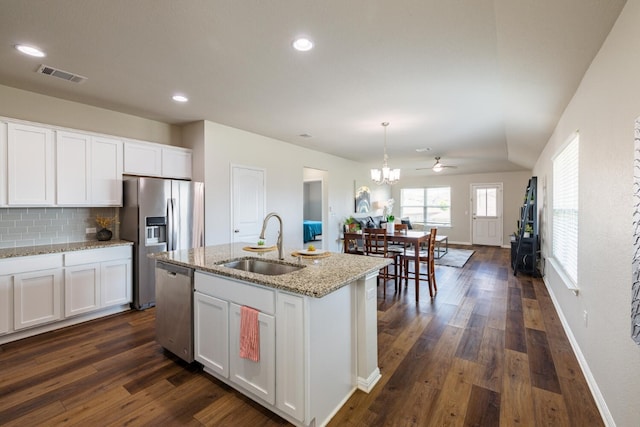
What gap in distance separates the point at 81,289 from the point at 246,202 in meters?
2.36

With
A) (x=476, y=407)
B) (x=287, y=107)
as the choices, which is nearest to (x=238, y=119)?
(x=287, y=107)

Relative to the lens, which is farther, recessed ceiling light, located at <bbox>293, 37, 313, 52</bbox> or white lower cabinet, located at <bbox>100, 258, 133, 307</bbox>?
white lower cabinet, located at <bbox>100, 258, 133, 307</bbox>

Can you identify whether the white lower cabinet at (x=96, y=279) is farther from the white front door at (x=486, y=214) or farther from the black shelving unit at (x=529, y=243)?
the white front door at (x=486, y=214)

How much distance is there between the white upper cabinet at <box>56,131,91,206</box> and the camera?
3.26 m

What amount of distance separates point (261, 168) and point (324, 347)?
3.81 m

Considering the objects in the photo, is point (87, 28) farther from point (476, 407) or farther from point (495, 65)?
point (476, 407)

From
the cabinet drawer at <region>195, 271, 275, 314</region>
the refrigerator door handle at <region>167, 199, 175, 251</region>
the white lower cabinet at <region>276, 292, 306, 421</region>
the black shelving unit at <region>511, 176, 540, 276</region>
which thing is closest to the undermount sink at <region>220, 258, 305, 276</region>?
the cabinet drawer at <region>195, 271, 275, 314</region>

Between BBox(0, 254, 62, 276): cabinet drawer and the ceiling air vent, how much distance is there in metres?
1.77

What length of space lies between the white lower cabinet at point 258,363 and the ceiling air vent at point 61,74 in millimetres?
2708

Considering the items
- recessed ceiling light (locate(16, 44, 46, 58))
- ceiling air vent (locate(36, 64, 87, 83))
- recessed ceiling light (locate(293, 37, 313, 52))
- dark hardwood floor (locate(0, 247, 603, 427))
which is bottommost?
dark hardwood floor (locate(0, 247, 603, 427))

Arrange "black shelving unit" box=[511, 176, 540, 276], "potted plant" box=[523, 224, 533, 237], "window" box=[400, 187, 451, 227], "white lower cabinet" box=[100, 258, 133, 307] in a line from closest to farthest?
"white lower cabinet" box=[100, 258, 133, 307] → "black shelving unit" box=[511, 176, 540, 276] → "potted plant" box=[523, 224, 533, 237] → "window" box=[400, 187, 451, 227]

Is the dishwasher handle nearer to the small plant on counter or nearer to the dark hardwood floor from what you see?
the dark hardwood floor

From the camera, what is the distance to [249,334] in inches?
74.2

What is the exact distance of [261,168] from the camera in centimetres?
510
